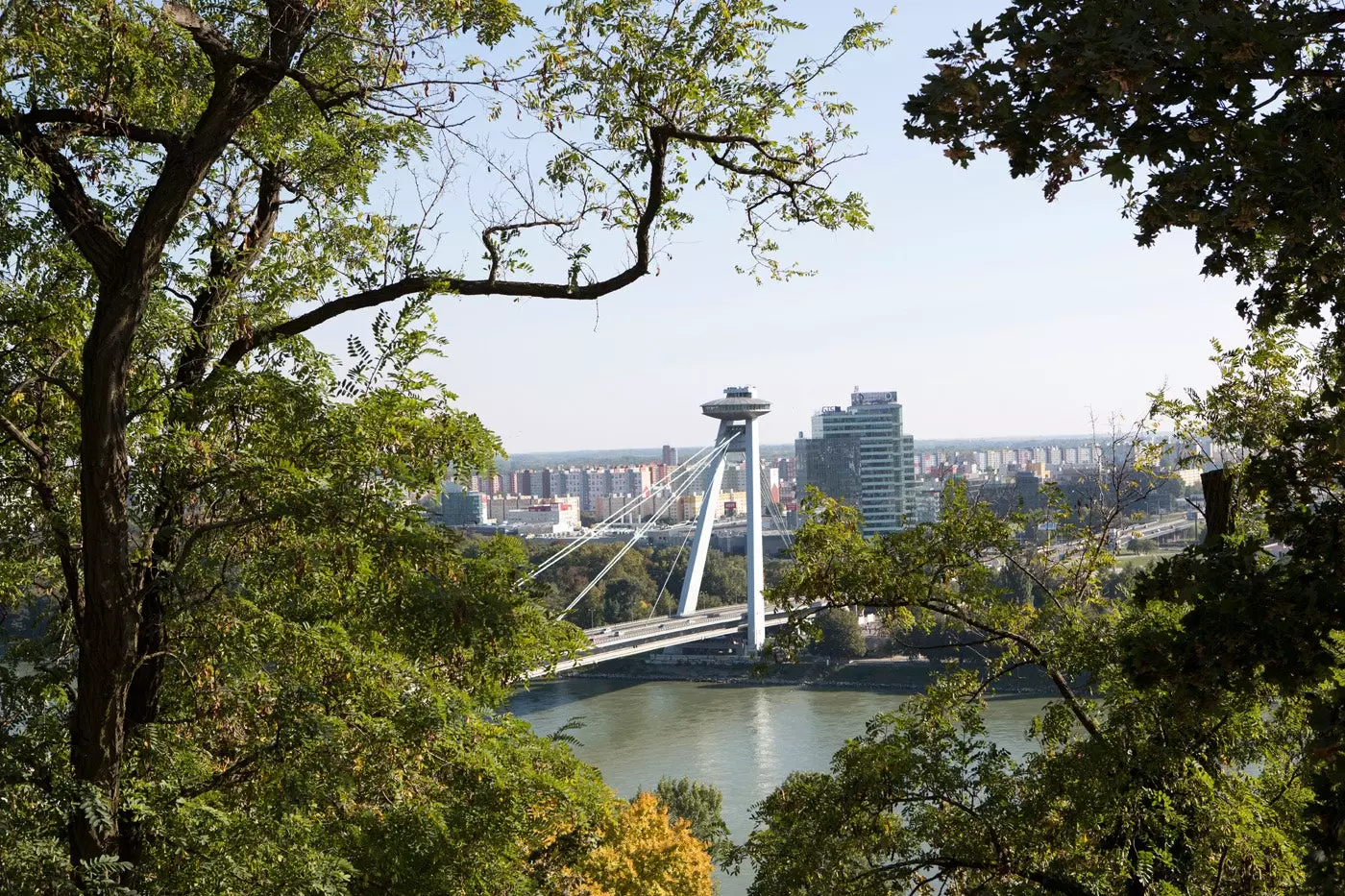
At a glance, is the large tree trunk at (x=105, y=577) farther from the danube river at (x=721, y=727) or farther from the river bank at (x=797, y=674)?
the river bank at (x=797, y=674)

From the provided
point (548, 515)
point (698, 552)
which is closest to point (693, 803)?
point (698, 552)

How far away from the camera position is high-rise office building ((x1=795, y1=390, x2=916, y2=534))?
32438 millimetres

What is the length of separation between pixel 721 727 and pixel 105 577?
15.6 metres

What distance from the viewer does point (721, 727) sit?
17.2 m

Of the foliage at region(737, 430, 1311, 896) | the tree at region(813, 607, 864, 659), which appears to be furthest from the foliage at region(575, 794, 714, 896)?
the tree at region(813, 607, 864, 659)

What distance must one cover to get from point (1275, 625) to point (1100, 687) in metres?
1.50

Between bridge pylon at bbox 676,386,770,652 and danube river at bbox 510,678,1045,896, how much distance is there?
154cm

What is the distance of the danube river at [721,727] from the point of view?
13.9m

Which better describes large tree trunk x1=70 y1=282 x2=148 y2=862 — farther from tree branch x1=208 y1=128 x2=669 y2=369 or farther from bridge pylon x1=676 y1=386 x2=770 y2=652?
bridge pylon x1=676 y1=386 x2=770 y2=652

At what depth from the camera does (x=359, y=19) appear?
2.22 m

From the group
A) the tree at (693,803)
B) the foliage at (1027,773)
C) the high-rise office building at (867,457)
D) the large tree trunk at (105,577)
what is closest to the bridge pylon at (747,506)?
the high-rise office building at (867,457)

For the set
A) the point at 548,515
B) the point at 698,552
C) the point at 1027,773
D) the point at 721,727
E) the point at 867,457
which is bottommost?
the point at 721,727

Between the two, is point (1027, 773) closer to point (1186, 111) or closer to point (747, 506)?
point (1186, 111)

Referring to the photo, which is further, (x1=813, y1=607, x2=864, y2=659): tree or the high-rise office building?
the high-rise office building
